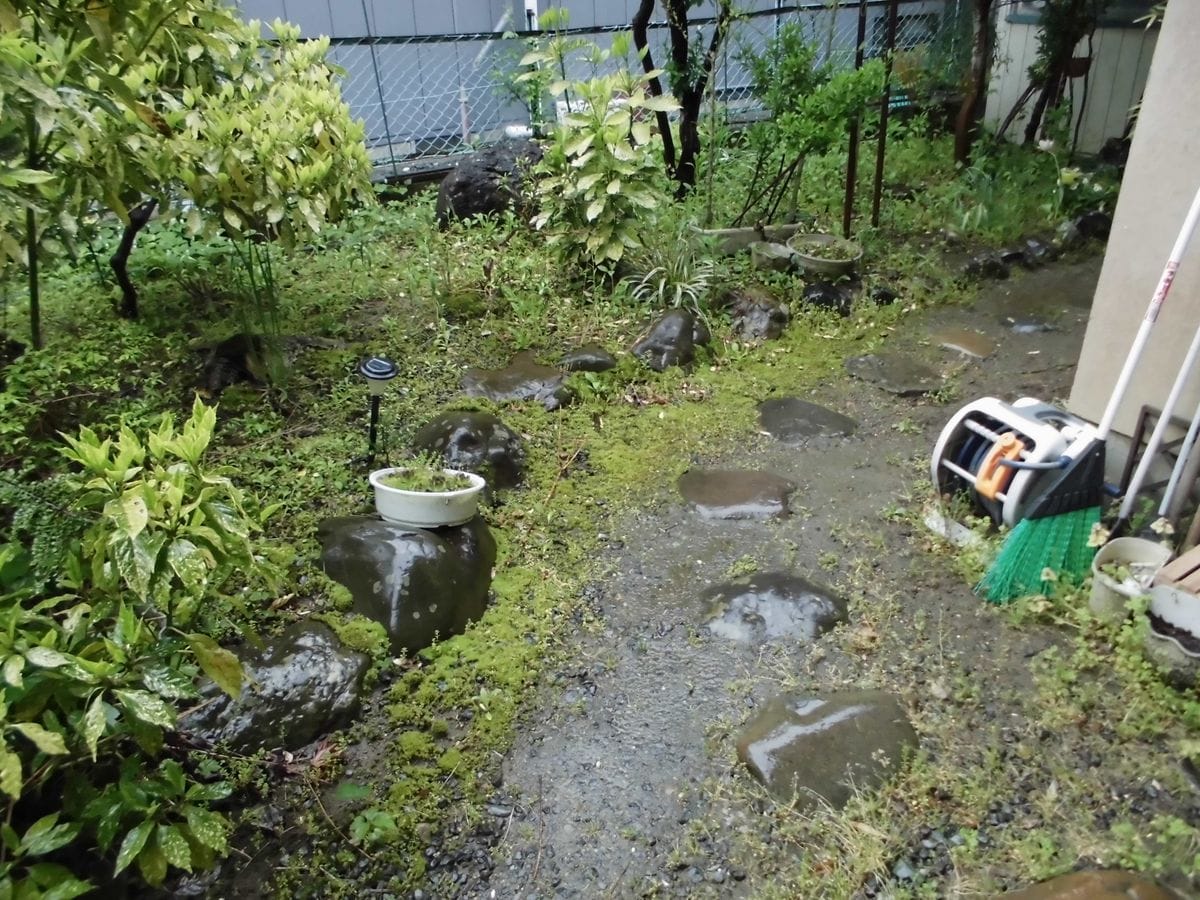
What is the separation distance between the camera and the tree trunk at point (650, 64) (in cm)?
609

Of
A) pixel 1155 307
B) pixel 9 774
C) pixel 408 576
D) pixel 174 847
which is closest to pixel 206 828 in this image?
pixel 174 847

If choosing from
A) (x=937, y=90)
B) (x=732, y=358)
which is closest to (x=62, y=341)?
(x=732, y=358)

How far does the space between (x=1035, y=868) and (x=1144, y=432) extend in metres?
1.91

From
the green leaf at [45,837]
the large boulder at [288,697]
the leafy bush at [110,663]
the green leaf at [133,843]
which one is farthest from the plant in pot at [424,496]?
the green leaf at [45,837]

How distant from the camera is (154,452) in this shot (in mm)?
1993

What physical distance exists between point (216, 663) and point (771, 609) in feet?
6.70

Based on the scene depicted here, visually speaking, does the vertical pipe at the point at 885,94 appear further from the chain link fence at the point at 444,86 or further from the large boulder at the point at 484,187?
the large boulder at the point at 484,187

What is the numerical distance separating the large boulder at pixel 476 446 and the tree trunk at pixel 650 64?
316cm

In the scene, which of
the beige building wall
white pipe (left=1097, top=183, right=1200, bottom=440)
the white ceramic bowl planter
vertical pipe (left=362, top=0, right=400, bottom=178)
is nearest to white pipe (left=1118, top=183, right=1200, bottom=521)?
white pipe (left=1097, top=183, right=1200, bottom=440)

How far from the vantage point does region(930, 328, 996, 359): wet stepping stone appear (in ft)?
17.1

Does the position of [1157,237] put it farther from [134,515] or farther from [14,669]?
[14,669]

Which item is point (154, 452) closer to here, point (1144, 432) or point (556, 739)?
point (556, 739)

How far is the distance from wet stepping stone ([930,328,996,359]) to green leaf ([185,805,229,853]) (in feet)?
16.0

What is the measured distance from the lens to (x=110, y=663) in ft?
5.93
